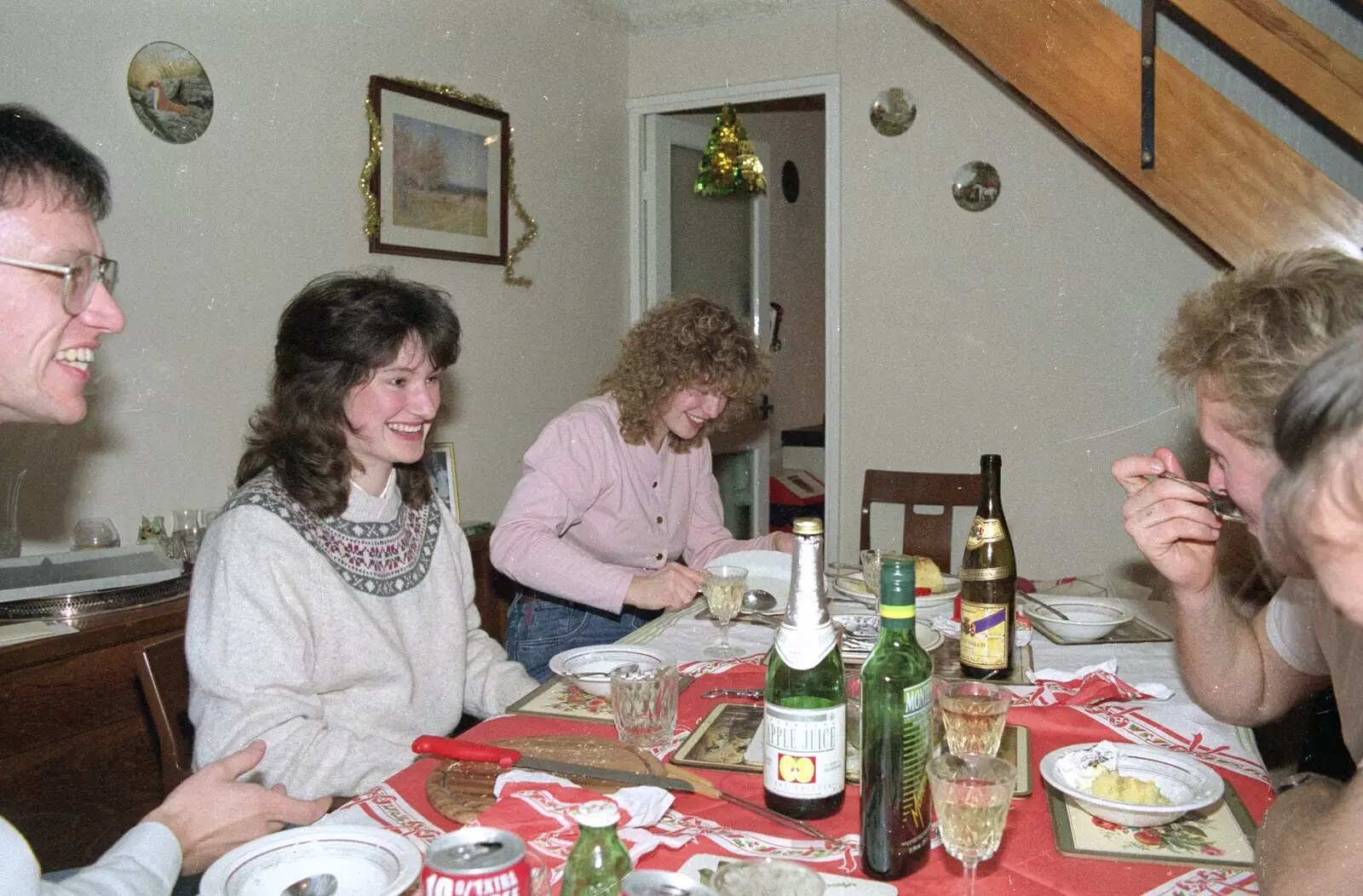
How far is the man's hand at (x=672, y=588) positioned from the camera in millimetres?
2109

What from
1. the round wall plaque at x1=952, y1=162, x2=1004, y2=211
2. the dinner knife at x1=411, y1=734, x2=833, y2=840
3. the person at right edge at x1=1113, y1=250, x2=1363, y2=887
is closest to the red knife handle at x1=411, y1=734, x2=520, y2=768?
the dinner knife at x1=411, y1=734, x2=833, y2=840

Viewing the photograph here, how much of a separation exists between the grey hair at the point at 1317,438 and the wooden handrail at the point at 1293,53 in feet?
6.32

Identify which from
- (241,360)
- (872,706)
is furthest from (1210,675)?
(241,360)

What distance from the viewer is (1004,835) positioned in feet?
3.70

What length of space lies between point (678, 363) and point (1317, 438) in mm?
1925

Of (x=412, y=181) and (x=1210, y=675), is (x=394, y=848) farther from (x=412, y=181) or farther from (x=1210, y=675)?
(x=412, y=181)

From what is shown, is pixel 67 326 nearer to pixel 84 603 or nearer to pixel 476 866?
pixel 476 866

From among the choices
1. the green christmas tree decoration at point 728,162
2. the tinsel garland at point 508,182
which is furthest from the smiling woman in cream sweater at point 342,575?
the green christmas tree decoration at point 728,162

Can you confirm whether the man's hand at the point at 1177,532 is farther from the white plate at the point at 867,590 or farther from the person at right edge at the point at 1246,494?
the white plate at the point at 867,590

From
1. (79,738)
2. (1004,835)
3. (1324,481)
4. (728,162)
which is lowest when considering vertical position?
(79,738)

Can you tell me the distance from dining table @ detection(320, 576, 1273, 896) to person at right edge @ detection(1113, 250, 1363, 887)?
0.07 m

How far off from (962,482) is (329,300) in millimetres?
2042

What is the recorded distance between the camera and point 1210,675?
1.55 meters

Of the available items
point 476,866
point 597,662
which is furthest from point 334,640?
point 476,866
